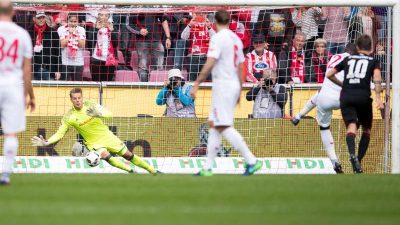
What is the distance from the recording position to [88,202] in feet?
37.6

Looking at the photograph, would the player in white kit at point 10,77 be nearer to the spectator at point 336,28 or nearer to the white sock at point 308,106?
the white sock at point 308,106

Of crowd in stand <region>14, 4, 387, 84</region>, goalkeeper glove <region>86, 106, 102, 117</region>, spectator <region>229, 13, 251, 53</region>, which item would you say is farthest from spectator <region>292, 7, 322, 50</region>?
goalkeeper glove <region>86, 106, 102, 117</region>

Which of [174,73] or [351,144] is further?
[174,73]

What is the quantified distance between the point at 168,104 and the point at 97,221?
13484mm

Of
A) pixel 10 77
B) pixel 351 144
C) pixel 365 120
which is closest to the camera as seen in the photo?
pixel 10 77

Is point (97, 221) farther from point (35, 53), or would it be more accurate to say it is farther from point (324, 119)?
point (35, 53)

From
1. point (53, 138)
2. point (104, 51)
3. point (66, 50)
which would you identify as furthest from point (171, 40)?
point (53, 138)

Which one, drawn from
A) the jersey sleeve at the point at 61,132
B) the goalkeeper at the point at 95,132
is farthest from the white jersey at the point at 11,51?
the goalkeeper at the point at 95,132

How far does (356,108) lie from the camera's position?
18.9 metres

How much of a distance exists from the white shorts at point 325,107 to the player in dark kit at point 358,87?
1.49m

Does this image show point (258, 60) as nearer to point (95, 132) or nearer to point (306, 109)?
point (306, 109)

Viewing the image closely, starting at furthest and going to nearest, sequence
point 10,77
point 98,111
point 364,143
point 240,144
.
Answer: point 98,111 → point 364,143 → point 240,144 → point 10,77

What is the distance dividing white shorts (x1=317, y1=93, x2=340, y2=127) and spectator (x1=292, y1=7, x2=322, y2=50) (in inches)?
108

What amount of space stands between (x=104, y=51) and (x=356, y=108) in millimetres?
6563
